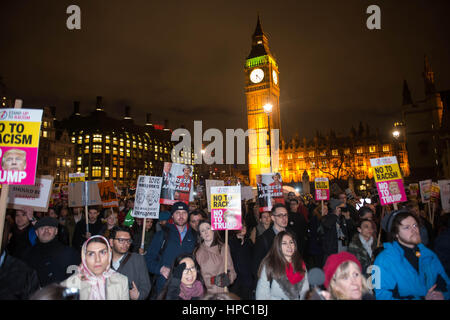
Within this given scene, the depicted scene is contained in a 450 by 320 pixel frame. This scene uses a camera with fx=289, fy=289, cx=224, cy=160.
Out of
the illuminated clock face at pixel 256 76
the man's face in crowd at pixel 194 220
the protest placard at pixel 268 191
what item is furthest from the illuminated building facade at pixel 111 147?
the man's face in crowd at pixel 194 220

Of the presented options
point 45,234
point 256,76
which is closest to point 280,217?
point 45,234

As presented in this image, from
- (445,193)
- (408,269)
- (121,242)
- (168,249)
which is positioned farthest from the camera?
(445,193)

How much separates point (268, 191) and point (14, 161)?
527 cm

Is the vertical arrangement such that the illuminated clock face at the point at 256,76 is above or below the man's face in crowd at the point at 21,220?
above

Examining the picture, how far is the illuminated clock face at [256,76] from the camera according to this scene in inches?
2852

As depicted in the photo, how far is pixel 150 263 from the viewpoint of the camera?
420 centimetres

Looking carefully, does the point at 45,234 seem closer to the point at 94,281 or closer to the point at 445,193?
the point at 94,281

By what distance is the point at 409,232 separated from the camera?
303 centimetres

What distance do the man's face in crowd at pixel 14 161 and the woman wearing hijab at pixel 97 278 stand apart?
4.29ft

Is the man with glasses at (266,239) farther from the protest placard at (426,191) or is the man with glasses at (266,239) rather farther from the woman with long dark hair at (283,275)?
the protest placard at (426,191)

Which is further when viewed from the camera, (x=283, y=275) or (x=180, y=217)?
(x=180, y=217)

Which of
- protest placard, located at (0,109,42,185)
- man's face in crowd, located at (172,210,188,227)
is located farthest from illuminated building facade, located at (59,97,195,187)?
protest placard, located at (0,109,42,185)

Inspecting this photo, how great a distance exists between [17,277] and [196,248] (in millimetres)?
2109
